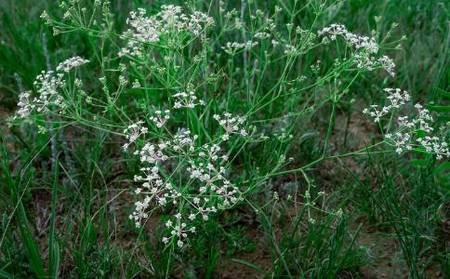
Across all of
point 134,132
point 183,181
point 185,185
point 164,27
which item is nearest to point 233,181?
point 183,181

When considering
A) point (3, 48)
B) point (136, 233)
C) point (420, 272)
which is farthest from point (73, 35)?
point (420, 272)

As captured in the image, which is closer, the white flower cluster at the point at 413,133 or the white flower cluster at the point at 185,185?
the white flower cluster at the point at 185,185

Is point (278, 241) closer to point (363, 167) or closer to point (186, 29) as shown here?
point (363, 167)

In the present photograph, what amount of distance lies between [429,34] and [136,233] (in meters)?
2.66

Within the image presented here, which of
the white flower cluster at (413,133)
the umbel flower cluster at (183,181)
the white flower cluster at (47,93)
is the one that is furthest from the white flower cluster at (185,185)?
the white flower cluster at (413,133)

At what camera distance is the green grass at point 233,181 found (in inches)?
90.3

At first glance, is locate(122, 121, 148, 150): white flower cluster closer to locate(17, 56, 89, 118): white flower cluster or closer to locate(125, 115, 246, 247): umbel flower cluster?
locate(125, 115, 246, 247): umbel flower cluster

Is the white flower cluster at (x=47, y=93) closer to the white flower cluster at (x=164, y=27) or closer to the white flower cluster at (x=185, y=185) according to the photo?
the white flower cluster at (x=164, y=27)

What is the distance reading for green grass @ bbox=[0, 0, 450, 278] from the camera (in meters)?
2.29

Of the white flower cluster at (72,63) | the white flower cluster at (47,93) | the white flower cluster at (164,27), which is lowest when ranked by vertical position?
the white flower cluster at (47,93)

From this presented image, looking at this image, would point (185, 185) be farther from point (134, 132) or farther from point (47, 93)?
point (47, 93)

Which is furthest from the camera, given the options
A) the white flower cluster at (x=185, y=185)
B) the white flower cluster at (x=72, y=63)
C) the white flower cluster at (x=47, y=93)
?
the white flower cluster at (x=72, y=63)

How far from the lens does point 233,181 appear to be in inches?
108

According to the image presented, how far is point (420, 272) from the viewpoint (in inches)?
92.3
